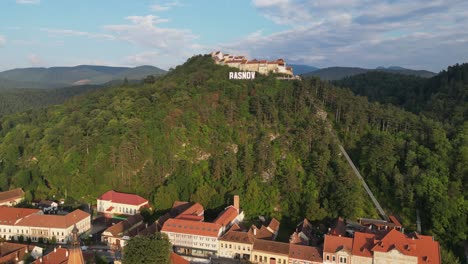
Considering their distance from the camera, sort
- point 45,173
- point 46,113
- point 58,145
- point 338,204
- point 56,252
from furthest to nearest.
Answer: point 46,113
point 58,145
point 45,173
point 338,204
point 56,252

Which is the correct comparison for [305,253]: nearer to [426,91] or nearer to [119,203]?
[119,203]

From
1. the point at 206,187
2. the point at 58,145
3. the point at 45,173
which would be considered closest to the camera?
the point at 206,187

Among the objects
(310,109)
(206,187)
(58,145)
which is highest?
(310,109)

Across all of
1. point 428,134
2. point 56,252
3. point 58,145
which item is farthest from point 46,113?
point 428,134

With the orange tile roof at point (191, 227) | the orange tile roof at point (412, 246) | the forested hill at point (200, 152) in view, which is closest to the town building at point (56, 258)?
the orange tile roof at point (191, 227)

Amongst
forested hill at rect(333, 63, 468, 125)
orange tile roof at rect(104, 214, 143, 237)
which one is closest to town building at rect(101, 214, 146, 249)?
orange tile roof at rect(104, 214, 143, 237)

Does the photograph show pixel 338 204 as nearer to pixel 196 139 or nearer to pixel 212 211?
pixel 212 211
